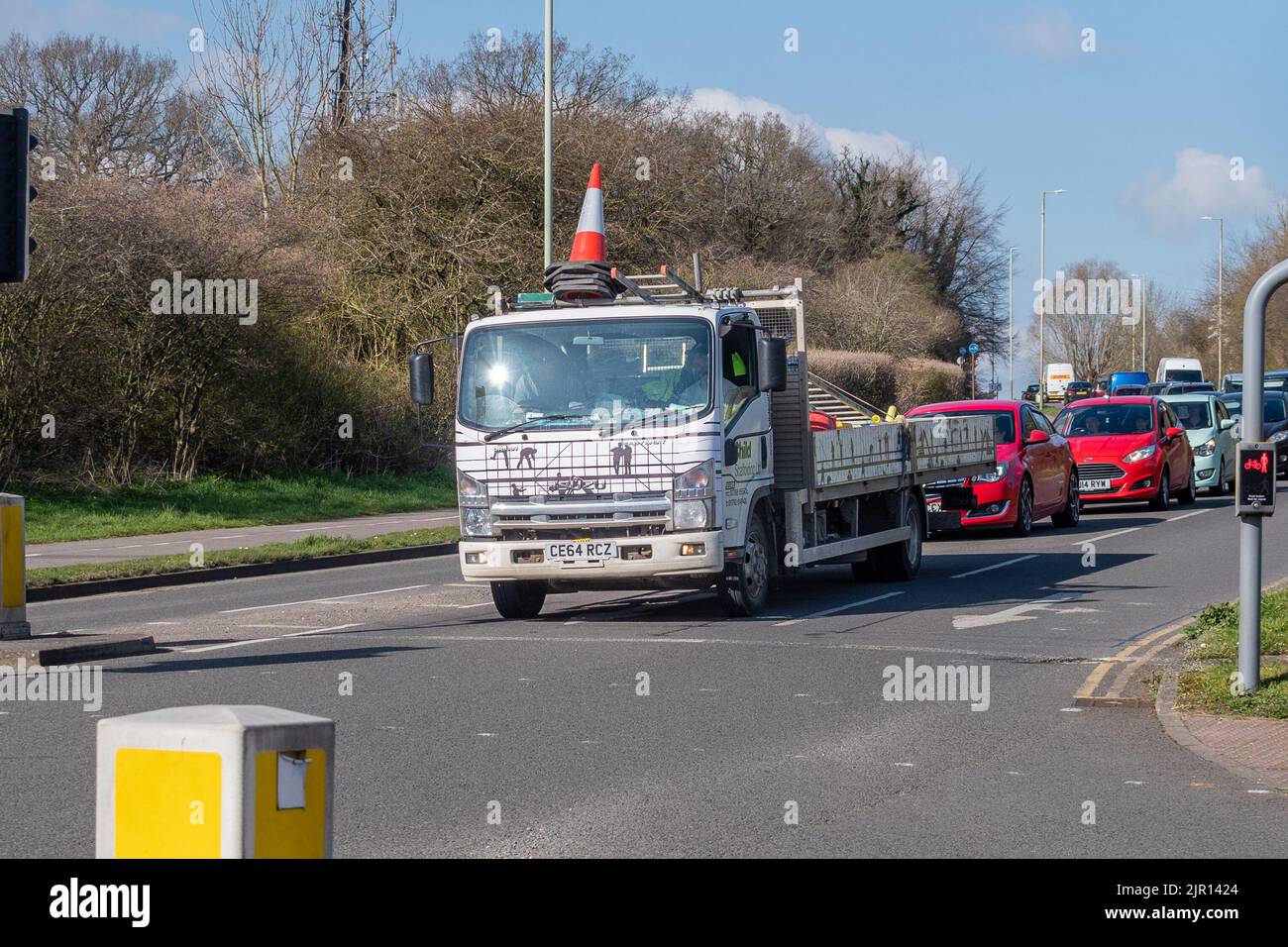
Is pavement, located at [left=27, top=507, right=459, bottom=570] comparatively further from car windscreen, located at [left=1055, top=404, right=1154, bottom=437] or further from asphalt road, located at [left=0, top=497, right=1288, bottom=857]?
car windscreen, located at [left=1055, top=404, right=1154, bottom=437]

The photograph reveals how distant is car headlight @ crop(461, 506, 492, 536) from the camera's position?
13273 mm

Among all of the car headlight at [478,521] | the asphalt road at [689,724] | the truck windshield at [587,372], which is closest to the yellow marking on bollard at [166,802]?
the asphalt road at [689,724]

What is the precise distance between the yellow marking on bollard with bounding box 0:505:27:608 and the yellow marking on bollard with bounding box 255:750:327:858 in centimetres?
935

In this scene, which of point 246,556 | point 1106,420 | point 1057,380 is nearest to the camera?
point 246,556

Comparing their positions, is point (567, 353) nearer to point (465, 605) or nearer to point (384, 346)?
point (465, 605)

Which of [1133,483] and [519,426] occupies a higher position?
[519,426]

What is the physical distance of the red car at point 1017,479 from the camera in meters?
21.6

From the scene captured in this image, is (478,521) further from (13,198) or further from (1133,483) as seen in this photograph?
(1133,483)

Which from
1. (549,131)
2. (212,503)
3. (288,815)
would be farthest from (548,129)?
(288,815)

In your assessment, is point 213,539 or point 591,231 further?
point 213,539

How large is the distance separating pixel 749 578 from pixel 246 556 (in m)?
8.35

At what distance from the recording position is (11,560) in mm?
11844

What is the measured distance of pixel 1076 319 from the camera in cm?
9769
